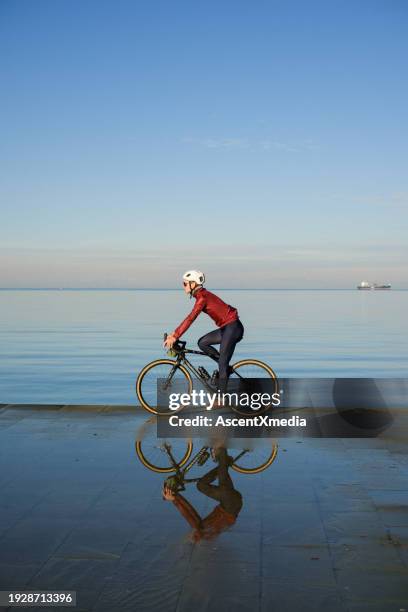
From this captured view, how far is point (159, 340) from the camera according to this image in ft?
129

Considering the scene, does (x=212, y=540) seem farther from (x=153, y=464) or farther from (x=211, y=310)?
(x=211, y=310)

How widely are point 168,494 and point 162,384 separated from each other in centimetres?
476

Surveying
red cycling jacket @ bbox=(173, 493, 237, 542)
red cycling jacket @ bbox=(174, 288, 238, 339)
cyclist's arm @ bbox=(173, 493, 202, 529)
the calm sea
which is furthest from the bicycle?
the calm sea

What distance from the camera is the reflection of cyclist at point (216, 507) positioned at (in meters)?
6.23


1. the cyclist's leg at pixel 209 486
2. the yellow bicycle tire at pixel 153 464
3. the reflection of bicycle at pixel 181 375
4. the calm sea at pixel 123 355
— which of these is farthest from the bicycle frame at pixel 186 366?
the calm sea at pixel 123 355

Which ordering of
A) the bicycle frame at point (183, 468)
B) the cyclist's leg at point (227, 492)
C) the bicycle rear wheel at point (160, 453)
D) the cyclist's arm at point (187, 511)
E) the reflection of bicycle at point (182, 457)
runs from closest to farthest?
the cyclist's arm at point (187, 511)
the cyclist's leg at point (227, 492)
the bicycle frame at point (183, 468)
the reflection of bicycle at point (182, 457)
the bicycle rear wheel at point (160, 453)

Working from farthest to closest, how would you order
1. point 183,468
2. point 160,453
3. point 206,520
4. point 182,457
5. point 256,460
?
point 160,453
point 182,457
point 256,460
point 183,468
point 206,520

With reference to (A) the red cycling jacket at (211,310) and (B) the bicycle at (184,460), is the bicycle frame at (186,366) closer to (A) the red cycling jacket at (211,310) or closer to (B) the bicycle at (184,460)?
(A) the red cycling jacket at (211,310)

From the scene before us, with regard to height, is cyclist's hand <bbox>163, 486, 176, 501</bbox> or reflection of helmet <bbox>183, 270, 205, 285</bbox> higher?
reflection of helmet <bbox>183, 270, 205, 285</bbox>

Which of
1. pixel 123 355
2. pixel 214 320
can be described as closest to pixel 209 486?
pixel 214 320

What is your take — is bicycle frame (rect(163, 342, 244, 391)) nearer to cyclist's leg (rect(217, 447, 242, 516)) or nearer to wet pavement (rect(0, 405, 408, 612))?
wet pavement (rect(0, 405, 408, 612))

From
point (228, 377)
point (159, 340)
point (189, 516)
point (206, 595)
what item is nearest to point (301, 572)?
point (206, 595)

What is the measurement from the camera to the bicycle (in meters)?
8.17

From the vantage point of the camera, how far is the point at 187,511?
6.75 metres
